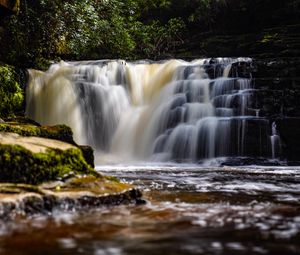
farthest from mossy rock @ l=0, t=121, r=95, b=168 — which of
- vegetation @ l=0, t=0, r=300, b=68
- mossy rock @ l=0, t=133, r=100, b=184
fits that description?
vegetation @ l=0, t=0, r=300, b=68

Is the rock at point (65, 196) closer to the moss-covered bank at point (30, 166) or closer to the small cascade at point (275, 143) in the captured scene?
the moss-covered bank at point (30, 166)

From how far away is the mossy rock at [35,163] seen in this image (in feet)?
15.2

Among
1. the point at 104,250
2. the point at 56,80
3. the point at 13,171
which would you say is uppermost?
Answer: the point at 56,80

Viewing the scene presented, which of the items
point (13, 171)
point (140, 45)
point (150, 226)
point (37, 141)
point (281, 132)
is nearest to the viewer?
point (150, 226)

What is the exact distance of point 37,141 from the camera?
5570 mm

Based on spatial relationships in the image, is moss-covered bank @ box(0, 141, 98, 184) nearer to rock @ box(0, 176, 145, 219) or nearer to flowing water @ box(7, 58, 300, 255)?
rock @ box(0, 176, 145, 219)

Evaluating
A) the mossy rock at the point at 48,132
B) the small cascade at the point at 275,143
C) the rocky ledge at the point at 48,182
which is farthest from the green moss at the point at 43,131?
the small cascade at the point at 275,143

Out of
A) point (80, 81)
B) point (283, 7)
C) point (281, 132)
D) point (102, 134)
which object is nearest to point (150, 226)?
point (281, 132)

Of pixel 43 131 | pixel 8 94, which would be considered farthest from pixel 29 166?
pixel 8 94

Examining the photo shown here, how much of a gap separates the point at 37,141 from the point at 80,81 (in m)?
9.29

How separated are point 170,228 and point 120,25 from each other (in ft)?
48.5

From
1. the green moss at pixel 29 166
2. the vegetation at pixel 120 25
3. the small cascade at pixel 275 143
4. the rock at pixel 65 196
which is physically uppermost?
the vegetation at pixel 120 25

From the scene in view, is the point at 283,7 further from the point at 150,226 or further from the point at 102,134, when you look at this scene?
the point at 150,226

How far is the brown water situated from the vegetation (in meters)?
8.47
